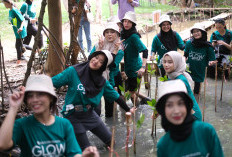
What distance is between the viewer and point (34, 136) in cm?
235

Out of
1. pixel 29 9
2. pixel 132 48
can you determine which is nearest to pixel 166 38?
pixel 132 48

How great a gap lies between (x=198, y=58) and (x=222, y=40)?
1.55m

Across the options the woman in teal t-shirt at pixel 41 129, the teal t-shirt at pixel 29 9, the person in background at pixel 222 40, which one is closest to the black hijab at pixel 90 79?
the woman in teal t-shirt at pixel 41 129

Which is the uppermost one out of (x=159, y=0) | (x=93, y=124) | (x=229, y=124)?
(x=159, y=0)

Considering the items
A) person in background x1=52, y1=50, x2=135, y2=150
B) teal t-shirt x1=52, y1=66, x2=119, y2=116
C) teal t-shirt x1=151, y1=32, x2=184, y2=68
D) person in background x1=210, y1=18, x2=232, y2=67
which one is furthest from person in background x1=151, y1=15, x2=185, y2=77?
teal t-shirt x1=52, y1=66, x2=119, y2=116

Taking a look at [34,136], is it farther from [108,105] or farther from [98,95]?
[108,105]

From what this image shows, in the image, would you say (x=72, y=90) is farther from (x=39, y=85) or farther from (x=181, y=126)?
(x=181, y=126)

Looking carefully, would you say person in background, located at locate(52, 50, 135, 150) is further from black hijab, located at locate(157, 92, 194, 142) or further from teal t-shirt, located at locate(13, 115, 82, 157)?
black hijab, located at locate(157, 92, 194, 142)

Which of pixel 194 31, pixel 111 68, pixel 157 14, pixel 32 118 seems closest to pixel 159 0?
pixel 157 14

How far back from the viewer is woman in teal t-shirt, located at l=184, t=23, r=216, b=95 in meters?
5.59

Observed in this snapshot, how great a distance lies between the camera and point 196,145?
2.07m

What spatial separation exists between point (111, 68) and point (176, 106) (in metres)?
2.56

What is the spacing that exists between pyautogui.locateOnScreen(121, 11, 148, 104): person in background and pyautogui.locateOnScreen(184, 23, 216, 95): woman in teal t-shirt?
0.96 meters

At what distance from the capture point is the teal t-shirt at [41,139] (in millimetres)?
2338
